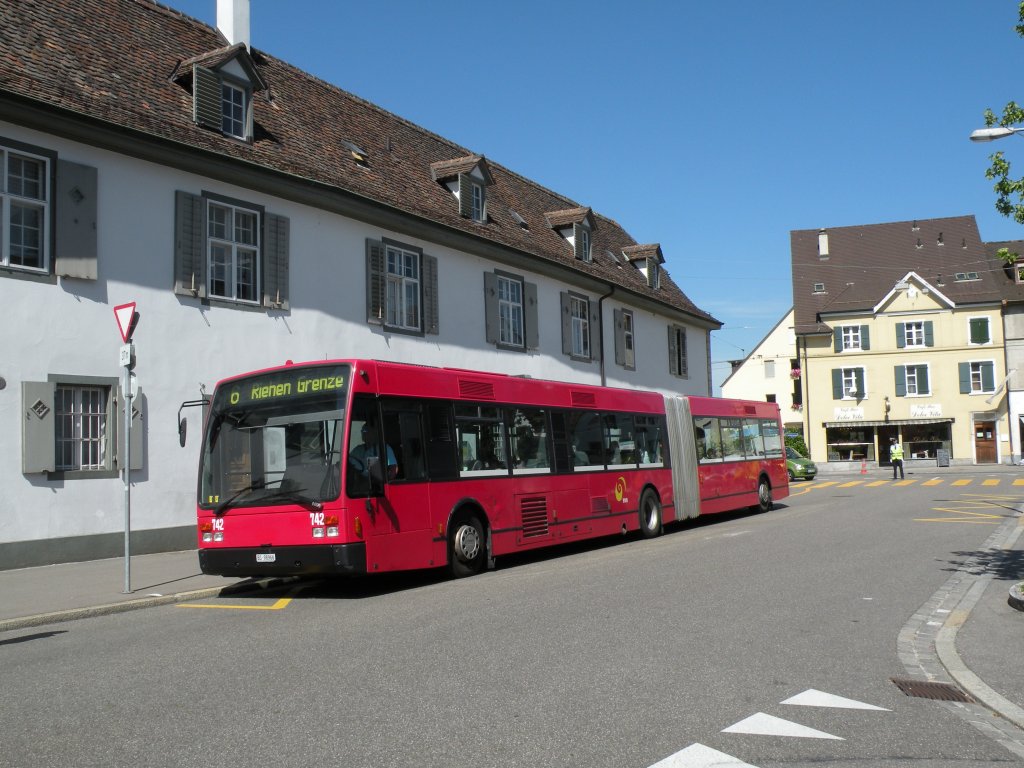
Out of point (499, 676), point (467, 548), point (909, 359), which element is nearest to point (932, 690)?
point (499, 676)

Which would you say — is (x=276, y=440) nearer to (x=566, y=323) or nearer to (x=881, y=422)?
(x=566, y=323)

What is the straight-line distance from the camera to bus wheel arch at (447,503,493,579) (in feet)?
42.4

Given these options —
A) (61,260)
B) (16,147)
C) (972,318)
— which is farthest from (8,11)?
(972,318)

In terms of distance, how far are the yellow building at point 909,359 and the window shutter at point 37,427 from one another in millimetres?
51685

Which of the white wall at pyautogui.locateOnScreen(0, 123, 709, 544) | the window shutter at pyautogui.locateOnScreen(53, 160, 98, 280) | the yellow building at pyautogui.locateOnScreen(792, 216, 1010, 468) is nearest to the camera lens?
the white wall at pyautogui.locateOnScreen(0, 123, 709, 544)

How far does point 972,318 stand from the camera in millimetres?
59375

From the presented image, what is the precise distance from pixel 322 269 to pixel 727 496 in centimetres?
1032

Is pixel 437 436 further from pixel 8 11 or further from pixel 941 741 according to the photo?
pixel 8 11

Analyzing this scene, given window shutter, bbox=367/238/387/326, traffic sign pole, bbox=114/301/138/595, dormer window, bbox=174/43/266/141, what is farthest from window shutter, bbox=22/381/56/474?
window shutter, bbox=367/238/387/326

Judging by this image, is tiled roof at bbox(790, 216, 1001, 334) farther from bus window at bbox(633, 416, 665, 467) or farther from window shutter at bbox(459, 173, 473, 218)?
bus window at bbox(633, 416, 665, 467)

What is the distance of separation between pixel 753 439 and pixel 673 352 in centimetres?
1225

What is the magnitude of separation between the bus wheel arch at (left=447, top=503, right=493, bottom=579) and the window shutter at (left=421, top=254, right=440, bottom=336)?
31.3 ft

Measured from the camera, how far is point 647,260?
119 feet

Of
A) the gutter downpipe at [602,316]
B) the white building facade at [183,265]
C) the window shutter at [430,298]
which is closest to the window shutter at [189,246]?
the white building facade at [183,265]
